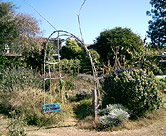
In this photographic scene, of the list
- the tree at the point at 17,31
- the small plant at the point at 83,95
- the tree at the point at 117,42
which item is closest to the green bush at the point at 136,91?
the small plant at the point at 83,95

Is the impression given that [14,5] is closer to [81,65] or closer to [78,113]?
[81,65]

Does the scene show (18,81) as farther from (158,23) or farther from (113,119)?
(158,23)

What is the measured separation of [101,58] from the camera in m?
15.0

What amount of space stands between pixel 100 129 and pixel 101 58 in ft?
35.2

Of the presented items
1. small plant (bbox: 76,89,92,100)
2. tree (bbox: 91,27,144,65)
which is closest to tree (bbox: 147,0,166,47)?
tree (bbox: 91,27,144,65)

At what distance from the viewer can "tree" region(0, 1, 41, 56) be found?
1038 cm

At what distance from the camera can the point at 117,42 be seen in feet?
46.0

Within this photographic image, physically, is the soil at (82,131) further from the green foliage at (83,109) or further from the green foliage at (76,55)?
the green foliage at (76,55)

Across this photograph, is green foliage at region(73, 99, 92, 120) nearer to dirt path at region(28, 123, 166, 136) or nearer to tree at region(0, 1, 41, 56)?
dirt path at region(28, 123, 166, 136)

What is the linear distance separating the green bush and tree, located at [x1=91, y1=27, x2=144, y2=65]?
26.3 feet

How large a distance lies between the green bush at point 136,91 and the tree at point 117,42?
26.3 feet

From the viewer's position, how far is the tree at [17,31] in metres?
10.4

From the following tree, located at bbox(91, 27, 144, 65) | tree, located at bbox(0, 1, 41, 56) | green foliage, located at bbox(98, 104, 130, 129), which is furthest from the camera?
tree, located at bbox(91, 27, 144, 65)

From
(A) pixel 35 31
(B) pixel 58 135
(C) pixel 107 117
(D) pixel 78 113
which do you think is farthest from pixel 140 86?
(A) pixel 35 31
